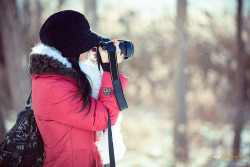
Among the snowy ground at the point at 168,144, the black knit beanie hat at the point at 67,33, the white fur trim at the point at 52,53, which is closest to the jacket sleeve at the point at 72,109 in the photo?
the white fur trim at the point at 52,53

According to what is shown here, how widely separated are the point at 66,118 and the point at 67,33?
0.47m

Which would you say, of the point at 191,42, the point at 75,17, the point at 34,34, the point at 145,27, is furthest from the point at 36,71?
the point at 145,27

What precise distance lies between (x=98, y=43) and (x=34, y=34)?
276 inches

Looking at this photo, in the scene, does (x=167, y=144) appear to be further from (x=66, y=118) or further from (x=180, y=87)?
(x=66, y=118)

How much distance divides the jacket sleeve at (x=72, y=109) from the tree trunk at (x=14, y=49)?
4971 mm

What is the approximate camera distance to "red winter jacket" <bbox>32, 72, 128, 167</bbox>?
1105 mm

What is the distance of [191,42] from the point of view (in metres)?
8.52

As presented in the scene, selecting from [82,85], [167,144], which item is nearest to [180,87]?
[167,144]

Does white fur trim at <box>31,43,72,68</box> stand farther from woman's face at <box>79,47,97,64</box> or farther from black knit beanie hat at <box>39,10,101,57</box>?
woman's face at <box>79,47,97,64</box>

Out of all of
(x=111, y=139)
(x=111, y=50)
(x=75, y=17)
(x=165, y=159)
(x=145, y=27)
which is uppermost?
(x=145, y=27)

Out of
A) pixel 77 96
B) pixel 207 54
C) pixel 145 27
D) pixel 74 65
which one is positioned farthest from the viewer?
pixel 145 27

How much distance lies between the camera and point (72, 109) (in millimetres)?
1111

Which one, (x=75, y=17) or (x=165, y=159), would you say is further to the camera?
(x=165, y=159)

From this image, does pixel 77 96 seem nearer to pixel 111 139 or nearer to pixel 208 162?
pixel 111 139
